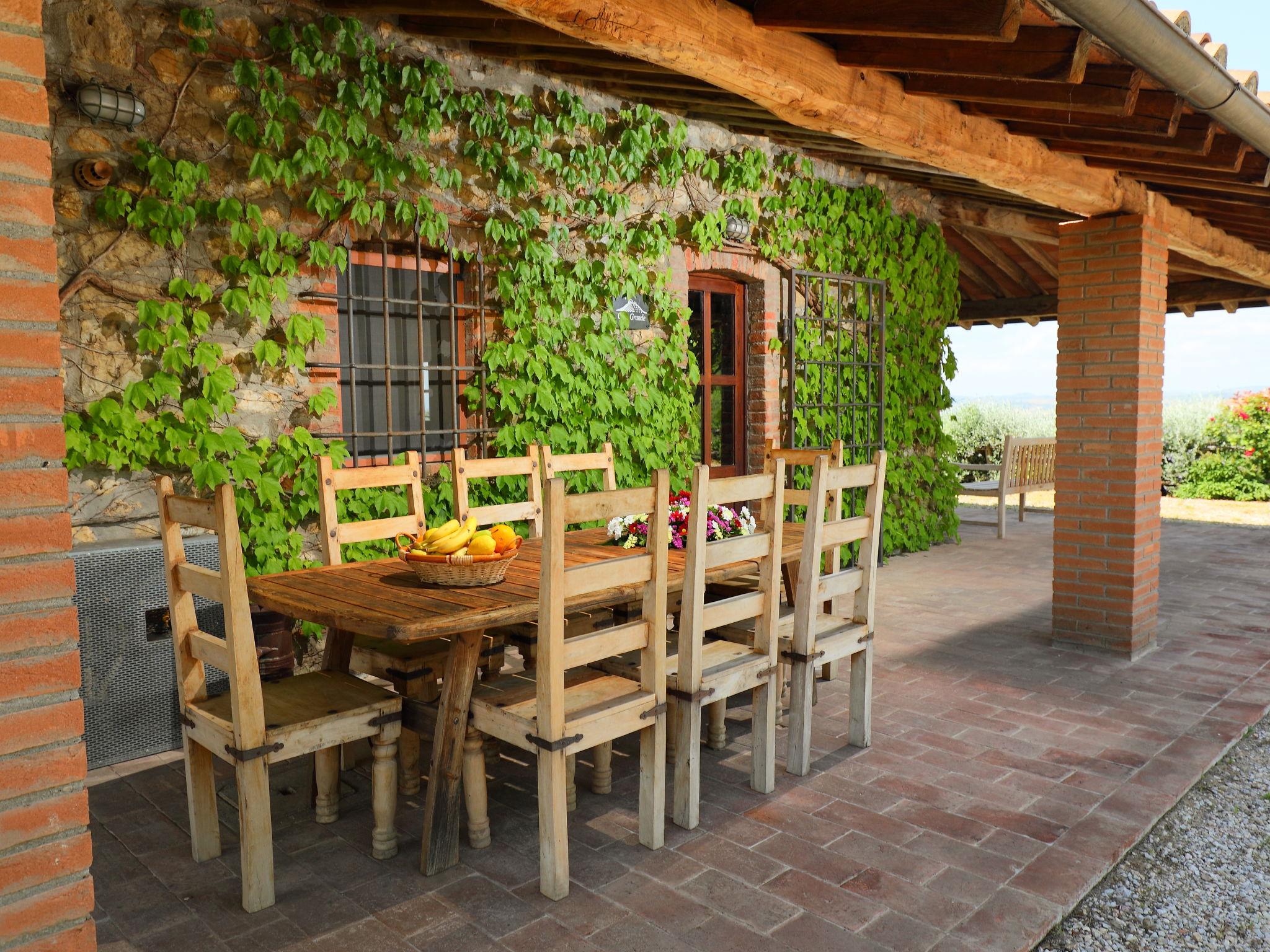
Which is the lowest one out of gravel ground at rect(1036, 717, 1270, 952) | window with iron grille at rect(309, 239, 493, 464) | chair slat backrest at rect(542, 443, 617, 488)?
gravel ground at rect(1036, 717, 1270, 952)

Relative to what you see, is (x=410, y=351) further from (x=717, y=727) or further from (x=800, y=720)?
(x=800, y=720)

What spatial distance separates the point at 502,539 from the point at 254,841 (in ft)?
3.56

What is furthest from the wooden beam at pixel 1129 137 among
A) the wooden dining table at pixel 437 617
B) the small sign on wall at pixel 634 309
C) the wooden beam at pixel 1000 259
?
the wooden beam at pixel 1000 259

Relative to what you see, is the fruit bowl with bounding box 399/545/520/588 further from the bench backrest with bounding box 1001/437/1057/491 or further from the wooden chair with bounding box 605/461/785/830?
the bench backrest with bounding box 1001/437/1057/491

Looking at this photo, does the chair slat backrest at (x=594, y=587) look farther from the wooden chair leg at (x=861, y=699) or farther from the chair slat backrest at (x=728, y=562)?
the wooden chair leg at (x=861, y=699)

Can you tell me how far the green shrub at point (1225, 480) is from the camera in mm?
11859

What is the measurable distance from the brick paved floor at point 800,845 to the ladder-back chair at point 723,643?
0.55 feet

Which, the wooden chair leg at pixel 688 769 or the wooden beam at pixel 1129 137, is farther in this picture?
the wooden beam at pixel 1129 137

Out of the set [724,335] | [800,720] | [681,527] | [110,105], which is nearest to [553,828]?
[800,720]

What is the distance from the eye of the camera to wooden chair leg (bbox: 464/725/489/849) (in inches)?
105

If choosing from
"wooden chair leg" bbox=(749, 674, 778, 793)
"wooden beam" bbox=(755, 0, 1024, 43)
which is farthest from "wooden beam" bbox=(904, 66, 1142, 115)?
"wooden chair leg" bbox=(749, 674, 778, 793)

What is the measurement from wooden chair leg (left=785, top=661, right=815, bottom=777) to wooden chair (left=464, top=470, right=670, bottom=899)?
69 cm

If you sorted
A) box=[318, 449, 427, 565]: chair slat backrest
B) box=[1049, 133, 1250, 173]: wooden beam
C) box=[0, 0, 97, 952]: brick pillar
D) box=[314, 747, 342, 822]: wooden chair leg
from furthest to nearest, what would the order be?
box=[1049, 133, 1250, 173]: wooden beam → box=[318, 449, 427, 565]: chair slat backrest → box=[314, 747, 342, 822]: wooden chair leg → box=[0, 0, 97, 952]: brick pillar

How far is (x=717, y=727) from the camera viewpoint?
3443mm
